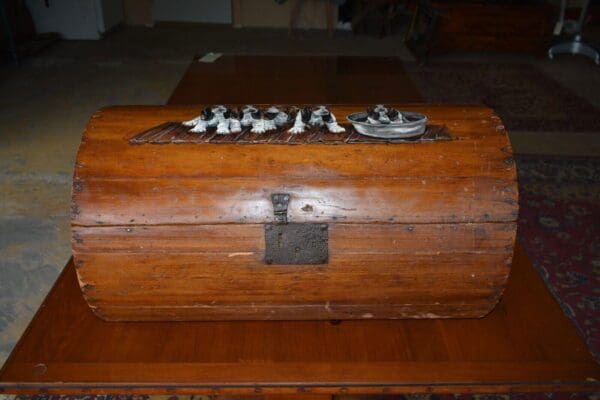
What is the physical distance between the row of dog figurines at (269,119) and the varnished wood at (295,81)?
0.73m

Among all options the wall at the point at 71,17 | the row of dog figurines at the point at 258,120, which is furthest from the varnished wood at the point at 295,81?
the wall at the point at 71,17

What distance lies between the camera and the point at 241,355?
1.19 metres

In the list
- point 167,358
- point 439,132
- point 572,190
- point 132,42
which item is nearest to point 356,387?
point 167,358

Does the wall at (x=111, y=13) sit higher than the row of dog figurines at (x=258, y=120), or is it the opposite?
the row of dog figurines at (x=258, y=120)

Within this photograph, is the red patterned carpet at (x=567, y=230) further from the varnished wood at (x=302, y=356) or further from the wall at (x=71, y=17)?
the wall at (x=71, y=17)

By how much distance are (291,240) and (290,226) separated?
0.03 meters

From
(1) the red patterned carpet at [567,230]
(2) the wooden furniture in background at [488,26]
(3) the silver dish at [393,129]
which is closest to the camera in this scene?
(3) the silver dish at [393,129]

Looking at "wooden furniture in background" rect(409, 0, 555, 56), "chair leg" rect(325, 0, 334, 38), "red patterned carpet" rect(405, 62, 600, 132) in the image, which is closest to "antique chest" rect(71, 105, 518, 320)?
"red patterned carpet" rect(405, 62, 600, 132)

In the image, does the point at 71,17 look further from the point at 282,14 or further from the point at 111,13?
the point at 282,14

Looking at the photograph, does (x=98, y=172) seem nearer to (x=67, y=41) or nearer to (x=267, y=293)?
(x=267, y=293)

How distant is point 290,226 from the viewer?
3.91ft

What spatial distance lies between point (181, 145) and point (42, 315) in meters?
0.56

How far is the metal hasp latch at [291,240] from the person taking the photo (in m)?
1.18

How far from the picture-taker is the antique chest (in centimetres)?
119
